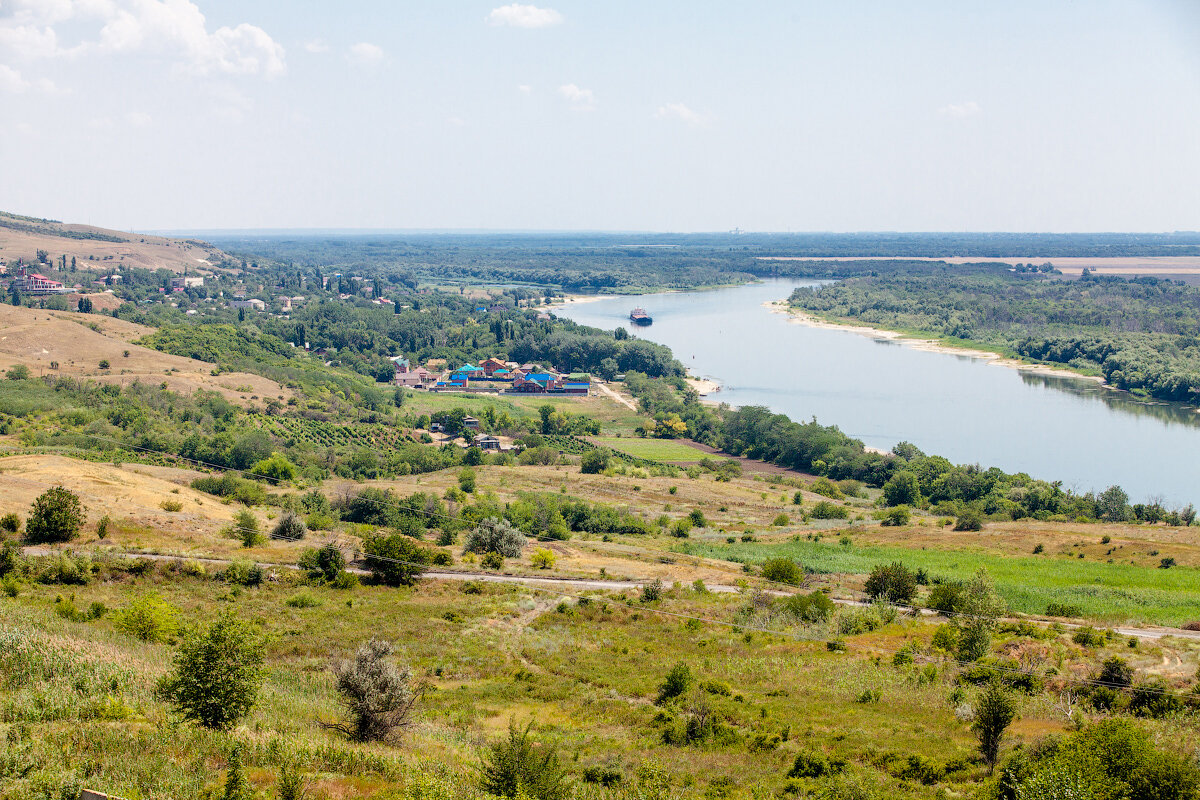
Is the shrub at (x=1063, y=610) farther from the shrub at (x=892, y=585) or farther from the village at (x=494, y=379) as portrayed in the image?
the village at (x=494, y=379)

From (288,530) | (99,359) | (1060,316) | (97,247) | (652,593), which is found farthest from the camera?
(97,247)

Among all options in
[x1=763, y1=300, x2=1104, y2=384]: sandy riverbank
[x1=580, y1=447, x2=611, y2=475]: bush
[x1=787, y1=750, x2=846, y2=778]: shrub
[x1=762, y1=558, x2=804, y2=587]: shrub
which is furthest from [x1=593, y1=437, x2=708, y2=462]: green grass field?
[x1=763, y1=300, x2=1104, y2=384]: sandy riverbank

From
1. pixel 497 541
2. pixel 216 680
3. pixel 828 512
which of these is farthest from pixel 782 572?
pixel 216 680

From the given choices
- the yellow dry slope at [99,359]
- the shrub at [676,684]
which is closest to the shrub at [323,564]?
the shrub at [676,684]

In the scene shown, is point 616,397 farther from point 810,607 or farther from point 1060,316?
point 1060,316

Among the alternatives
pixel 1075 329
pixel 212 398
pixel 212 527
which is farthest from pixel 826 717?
pixel 1075 329
